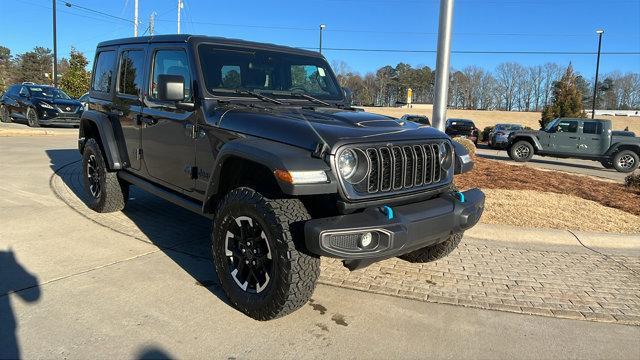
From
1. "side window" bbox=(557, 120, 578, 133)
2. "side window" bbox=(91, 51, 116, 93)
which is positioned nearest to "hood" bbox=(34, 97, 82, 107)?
"side window" bbox=(91, 51, 116, 93)

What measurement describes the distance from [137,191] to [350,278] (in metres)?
4.51

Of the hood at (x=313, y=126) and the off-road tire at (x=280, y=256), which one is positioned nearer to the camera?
the off-road tire at (x=280, y=256)

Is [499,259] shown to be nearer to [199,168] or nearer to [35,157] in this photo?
[199,168]

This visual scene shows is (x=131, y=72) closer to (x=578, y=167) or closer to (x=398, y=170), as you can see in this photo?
(x=398, y=170)

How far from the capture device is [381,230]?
9.95 ft

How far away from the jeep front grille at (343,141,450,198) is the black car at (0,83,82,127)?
17764 millimetres

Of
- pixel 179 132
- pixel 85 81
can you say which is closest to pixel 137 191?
pixel 179 132

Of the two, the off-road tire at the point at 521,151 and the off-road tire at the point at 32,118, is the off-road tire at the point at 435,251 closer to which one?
the off-road tire at the point at 521,151

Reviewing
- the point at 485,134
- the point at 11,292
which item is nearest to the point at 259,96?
the point at 11,292

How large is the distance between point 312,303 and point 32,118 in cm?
1815

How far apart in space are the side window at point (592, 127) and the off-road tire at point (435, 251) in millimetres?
15784

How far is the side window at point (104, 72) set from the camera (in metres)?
5.93

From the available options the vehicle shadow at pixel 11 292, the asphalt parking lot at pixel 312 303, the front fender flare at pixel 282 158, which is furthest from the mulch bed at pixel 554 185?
the vehicle shadow at pixel 11 292

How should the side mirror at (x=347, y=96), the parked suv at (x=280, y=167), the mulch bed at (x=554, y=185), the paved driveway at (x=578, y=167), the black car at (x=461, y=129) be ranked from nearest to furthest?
1. the parked suv at (x=280, y=167)
2. the side mirror at (x=347, y=96)
3. the mulch bed at (x=554, y=185)
4. the paved driveway at (x=578, y=167)
5. the black car at (x=461, y=129)
